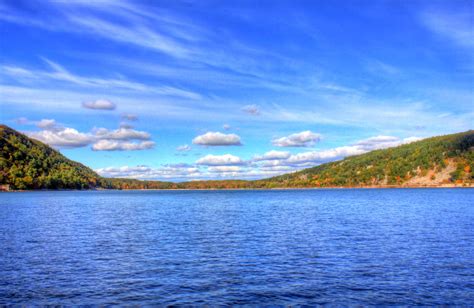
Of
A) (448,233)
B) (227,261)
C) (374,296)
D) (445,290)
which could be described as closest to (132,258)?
(227,261)

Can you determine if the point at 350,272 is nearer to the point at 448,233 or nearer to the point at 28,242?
the point at 448,233

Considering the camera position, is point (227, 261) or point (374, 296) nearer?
point (374, 296)

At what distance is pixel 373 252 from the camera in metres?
46.6

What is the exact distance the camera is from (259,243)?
54062 mm

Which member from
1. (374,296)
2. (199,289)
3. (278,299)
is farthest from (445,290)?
(199,289)

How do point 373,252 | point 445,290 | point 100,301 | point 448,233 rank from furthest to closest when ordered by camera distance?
point 448,233
point 373,252
point 445,290
point 100,301

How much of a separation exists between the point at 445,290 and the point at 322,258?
47.1 feet

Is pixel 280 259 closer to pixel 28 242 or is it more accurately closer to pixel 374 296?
pixel 374 296

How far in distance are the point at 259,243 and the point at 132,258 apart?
710 inches

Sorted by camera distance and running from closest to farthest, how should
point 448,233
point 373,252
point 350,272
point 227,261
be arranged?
point 350,272 → point 227,261 → point 373,252 → point 448,233

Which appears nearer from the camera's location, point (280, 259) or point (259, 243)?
point (280, 259)

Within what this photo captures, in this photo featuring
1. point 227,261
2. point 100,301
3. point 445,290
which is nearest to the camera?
point 100,301

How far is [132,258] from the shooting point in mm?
44000

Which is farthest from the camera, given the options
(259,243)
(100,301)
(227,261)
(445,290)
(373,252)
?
(259,243)
